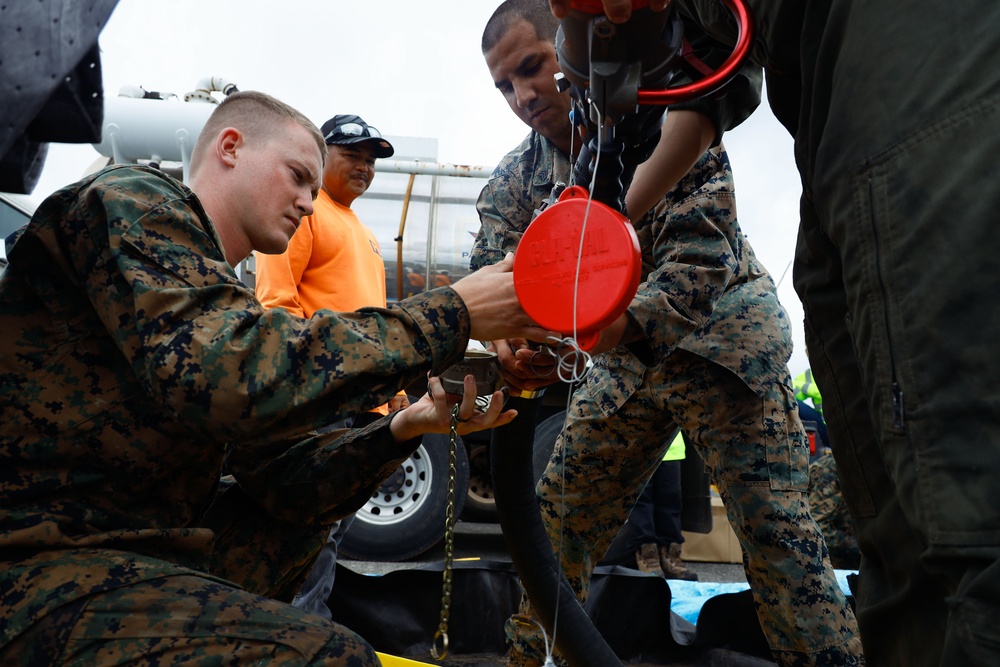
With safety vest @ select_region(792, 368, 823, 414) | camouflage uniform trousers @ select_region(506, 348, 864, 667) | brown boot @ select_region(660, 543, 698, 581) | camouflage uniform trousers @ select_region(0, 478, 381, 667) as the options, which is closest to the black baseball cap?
camouflage uniform trousers @ select_region(506, 348, 864, 667)

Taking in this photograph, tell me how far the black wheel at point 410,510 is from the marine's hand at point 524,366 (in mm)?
3281

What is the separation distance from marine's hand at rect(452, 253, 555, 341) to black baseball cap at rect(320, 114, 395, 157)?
2701mm

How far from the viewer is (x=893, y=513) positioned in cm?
125

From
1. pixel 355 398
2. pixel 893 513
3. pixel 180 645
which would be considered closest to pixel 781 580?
pixel 893 513

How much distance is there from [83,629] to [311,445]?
0.83 m

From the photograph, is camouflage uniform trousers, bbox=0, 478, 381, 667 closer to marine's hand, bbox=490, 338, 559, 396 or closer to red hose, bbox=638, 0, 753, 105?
marine's hand, bbox=490, 338, 559, 396

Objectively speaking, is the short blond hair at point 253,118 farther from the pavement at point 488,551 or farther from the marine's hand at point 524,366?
the pavement at point 488,551

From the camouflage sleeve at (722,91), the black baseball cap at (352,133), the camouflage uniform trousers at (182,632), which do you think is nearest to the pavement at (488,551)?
the black baseball cap at (352,133)

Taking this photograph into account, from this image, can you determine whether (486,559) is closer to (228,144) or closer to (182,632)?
(228,144)

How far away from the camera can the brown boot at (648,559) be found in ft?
18.4

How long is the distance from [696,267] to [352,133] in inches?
89.9

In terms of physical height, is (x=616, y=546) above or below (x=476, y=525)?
above

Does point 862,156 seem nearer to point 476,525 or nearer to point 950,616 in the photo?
point 950,616

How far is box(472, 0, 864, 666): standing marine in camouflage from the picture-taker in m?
2.36
